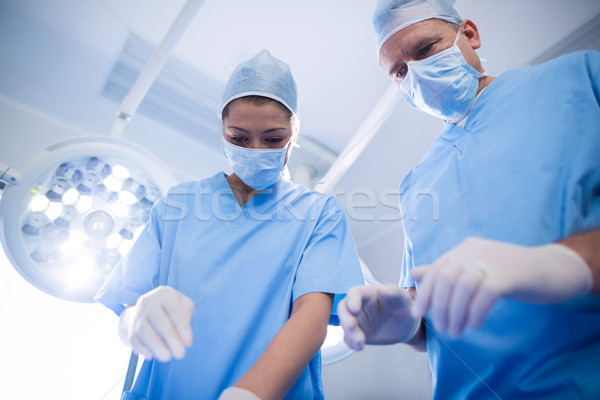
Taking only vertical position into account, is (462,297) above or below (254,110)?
below

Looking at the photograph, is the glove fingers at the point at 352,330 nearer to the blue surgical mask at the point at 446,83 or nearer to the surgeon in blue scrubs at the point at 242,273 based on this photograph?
the surgeon in blue scrubs at the point at 242,273

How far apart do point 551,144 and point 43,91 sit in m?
2.05

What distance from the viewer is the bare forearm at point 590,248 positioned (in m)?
0.31

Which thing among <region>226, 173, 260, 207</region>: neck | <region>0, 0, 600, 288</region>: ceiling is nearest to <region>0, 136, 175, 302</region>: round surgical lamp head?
<region>226, 173, 260, 207</region>: neck

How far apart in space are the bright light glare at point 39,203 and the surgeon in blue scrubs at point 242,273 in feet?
1.35

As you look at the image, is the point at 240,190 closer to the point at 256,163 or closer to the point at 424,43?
the point at 256,163

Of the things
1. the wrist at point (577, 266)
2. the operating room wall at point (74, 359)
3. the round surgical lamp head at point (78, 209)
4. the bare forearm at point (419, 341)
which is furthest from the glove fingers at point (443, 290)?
the round surgical lamp head at point (78, 209)

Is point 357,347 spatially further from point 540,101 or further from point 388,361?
point 540,101

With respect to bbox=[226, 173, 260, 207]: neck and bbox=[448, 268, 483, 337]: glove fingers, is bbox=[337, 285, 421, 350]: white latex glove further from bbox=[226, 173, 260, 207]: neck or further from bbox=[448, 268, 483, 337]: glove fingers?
bbox=[226, 173, 260, 207]: neck

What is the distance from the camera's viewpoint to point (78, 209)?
1.06 metres

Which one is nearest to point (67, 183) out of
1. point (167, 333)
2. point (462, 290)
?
point (167, 333)

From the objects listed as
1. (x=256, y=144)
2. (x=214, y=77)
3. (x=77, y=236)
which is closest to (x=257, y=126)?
(x=256, y=144)

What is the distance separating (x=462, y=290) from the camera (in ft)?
0.98

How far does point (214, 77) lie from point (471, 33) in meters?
1.11
